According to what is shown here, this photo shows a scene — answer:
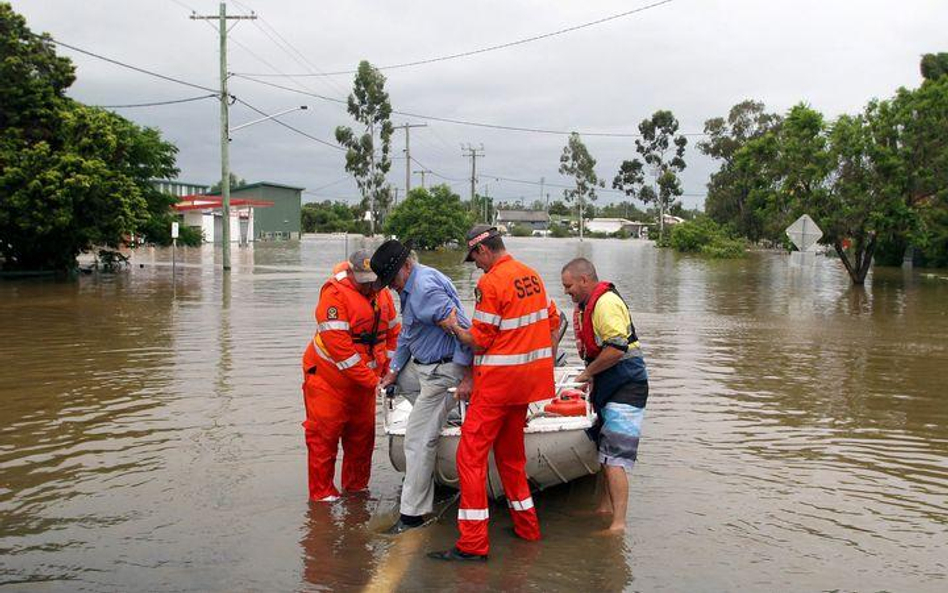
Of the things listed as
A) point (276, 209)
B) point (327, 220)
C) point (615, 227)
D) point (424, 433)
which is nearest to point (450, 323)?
point (424, 433)

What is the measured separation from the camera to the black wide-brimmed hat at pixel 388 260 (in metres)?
5.66

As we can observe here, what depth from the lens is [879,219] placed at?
2997 centimetres

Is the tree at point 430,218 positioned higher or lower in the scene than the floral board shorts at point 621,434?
higher

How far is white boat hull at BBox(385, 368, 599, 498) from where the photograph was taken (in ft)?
19.6

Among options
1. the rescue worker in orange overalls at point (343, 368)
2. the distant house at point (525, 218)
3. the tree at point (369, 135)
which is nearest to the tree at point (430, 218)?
the tree at point (369, 135)

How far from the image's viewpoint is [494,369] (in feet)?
17.3

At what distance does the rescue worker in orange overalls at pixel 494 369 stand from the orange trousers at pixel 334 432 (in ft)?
3.82

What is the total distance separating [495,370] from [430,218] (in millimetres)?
61852

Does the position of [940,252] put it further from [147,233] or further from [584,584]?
[584,584]

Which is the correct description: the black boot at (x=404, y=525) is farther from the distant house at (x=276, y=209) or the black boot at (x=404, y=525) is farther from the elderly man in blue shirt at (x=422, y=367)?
the distant house at (x=276, y=209)

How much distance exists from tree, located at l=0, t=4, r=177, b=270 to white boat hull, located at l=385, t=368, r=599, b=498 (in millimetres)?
22154

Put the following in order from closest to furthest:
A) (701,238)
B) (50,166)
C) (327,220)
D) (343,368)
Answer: (343,368) → (50,166) → (701,238) → (327,220)

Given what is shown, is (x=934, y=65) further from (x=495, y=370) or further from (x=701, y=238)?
(x=495, y=370)

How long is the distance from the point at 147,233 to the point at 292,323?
64.7 ft
